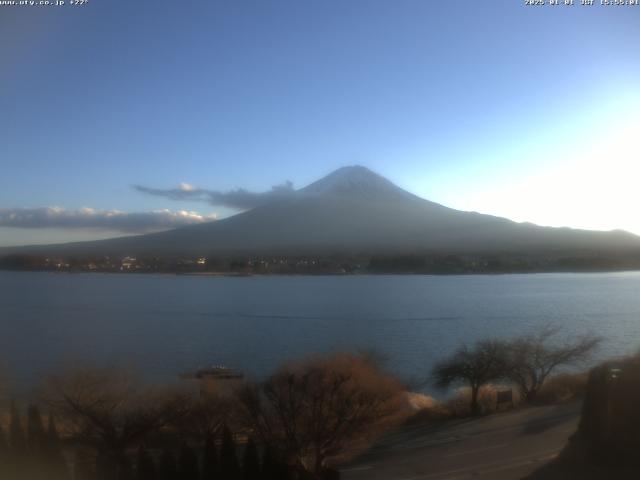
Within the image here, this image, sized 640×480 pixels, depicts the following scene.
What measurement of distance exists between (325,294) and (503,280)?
782 centimetres

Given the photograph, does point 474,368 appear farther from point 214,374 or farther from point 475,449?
point 214,374

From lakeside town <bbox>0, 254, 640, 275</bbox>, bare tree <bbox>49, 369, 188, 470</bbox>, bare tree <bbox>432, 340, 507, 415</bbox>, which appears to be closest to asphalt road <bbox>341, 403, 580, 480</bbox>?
bare tree <bbox>432, 340, 507, 415</bbox>

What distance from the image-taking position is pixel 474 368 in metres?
8.66

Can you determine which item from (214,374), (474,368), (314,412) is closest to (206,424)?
(314,412)

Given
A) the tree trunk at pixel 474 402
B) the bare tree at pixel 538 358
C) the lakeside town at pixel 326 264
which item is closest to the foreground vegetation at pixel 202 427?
the tree trunk at pixel 474 402

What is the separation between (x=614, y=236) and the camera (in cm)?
1758

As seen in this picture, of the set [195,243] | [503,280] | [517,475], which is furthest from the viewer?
[195,243]

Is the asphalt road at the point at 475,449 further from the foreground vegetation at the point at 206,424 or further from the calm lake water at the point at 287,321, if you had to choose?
the calm lake water at the point at 287,321

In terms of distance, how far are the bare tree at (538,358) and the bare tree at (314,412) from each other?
3387 millimetres

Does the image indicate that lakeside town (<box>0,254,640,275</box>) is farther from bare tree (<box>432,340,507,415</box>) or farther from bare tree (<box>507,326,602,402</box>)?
bare tree (<box>432,340,507,415</box>)

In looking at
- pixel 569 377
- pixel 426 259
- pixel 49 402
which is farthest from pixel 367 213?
pixel 49 402

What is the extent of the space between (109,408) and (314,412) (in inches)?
84.9

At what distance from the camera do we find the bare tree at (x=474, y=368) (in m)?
8.58

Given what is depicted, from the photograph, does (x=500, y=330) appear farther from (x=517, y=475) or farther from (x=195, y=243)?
(x=195, y=243)
